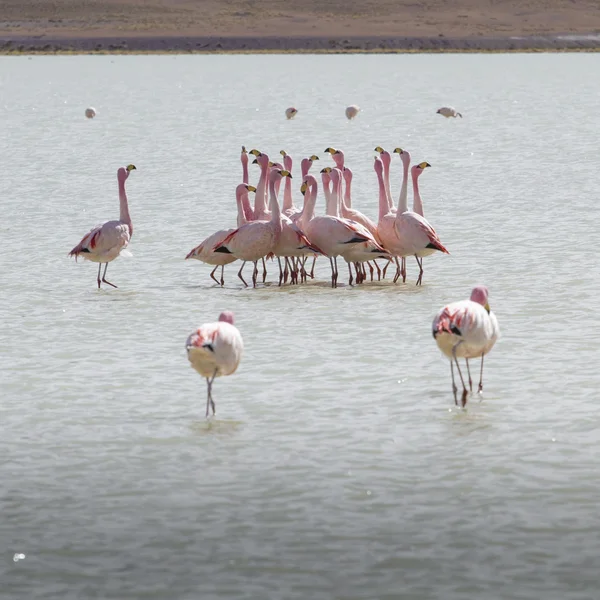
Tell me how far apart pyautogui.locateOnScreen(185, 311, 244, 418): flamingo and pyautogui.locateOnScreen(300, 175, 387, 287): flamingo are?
432 cm

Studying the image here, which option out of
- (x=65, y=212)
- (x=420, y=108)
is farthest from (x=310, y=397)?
(x=420, y=108)

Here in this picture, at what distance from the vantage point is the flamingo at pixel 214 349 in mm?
8242

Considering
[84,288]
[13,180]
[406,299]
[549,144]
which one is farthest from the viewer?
[549,144]

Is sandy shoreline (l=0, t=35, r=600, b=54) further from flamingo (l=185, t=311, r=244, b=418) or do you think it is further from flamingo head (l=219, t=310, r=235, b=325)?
flamingo (l=185, t=311, r=244, b=418)

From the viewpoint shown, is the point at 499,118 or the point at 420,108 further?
the point at 420,108

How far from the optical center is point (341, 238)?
12.7 metres

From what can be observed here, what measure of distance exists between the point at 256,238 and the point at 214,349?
183 inches

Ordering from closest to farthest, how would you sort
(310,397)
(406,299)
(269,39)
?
(310,397) < (406,299) < (269,39)

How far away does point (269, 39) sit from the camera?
4092 inches

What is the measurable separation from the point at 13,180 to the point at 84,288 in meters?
10.7

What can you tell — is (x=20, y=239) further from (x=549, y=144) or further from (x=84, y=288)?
(x=549, y=144)

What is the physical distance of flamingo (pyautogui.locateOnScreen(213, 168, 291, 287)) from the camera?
42.1ft

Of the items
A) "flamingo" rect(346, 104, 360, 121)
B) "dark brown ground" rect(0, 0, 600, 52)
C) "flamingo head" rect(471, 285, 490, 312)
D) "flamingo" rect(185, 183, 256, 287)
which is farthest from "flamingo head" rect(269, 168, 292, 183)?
"dark brown ground" rect(0, 0, 600, 52)

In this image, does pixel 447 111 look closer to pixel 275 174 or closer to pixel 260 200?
pixel 260 200
